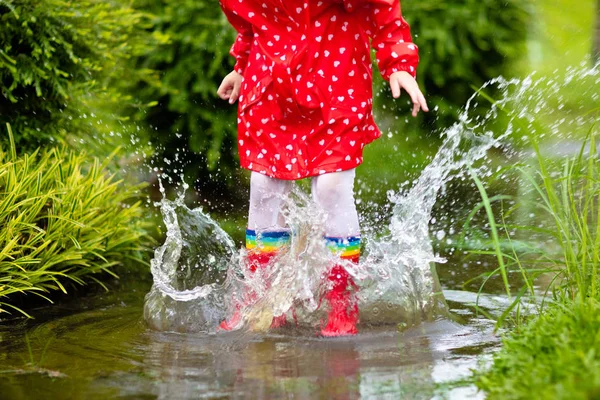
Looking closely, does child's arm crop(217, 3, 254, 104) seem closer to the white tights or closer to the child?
the child

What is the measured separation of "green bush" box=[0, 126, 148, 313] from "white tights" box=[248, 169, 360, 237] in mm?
835

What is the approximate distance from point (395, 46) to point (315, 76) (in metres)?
0.31

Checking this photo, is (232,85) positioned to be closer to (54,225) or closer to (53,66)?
(54,225)

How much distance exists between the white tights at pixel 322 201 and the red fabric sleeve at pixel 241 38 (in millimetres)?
496

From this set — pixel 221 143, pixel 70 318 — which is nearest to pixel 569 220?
pixel 70 318

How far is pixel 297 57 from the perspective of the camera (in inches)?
118

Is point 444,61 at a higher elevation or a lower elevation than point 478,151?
higher

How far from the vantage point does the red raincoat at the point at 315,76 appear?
9.87 ft

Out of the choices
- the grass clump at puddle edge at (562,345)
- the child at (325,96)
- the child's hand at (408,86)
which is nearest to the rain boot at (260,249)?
the child at (325,96)

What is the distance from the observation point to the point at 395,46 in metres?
3.02

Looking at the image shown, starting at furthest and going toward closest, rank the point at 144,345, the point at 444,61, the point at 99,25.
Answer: the point at 444,61 < the point at 99,25 < the point at 144,345

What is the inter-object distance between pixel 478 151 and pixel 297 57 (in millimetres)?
924

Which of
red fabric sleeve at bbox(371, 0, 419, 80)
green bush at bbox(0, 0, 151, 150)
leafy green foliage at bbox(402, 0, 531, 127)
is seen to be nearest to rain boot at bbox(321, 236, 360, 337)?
red fabric sleeve at bbox(371, 0, 419, 80)

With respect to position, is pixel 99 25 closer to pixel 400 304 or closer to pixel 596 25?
pixel 400 304
